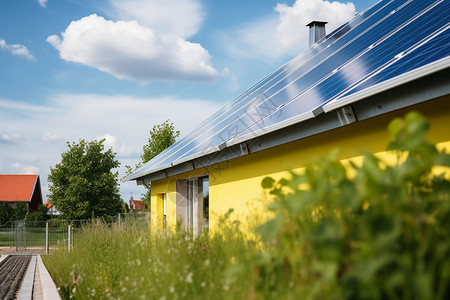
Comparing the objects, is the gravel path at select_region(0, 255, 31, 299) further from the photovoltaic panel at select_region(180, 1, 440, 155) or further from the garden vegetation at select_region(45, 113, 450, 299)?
the garden vegetation at select_region(45, 113, 450, 299)

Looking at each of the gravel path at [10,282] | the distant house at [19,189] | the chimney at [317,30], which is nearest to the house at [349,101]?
the chimney at [317,30]

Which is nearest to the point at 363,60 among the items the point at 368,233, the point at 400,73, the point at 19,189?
the point at 400,73

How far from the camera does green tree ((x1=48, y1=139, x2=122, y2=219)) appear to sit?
45.4 m

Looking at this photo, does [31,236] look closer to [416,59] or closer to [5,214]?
[5,214]

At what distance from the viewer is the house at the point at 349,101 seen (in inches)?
177

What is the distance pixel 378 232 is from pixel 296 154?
4.60 metres

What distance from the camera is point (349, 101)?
484cm

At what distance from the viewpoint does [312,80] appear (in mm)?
8117

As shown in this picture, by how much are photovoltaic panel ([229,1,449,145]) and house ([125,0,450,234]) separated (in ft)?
0.08

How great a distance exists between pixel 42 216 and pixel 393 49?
43245 mm

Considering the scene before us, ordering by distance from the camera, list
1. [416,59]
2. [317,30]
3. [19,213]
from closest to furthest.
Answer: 1. [416,59]
2. [317,30]
3. [19,213]

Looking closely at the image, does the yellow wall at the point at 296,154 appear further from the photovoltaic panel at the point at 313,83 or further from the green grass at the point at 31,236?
the green grass at the point at 31,236

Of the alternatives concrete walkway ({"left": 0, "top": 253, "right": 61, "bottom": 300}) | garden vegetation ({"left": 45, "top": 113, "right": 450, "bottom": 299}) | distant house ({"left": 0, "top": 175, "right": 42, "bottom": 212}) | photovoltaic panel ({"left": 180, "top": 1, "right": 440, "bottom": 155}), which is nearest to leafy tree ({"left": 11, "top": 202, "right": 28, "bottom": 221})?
distant house ({"left": 0, "top": 175, "right": 42, "bottom": 212})

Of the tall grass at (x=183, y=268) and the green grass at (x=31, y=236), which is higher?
the tall grass at (x=183, y=268)
